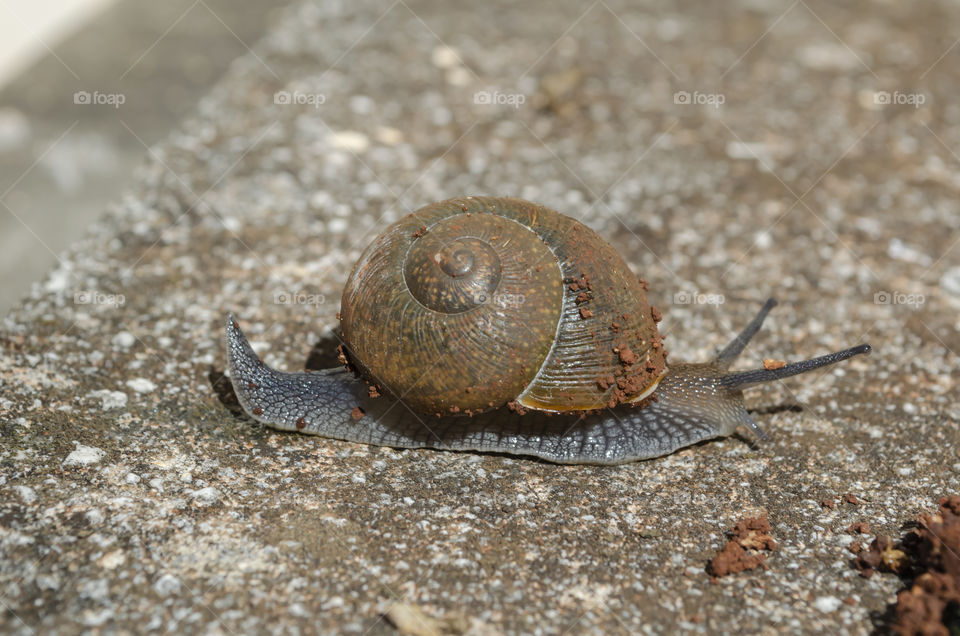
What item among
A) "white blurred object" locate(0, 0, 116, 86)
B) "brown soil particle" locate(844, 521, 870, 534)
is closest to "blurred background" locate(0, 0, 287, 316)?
"white blurred object" locate(0, 0, 116, 86)

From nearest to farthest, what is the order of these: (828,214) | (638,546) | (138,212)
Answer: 1. (638,546)
2. (138,212)
3. (828,214)

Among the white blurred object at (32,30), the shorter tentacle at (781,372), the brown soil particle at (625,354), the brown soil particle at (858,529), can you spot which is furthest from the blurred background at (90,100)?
the brown soil particle at (858,529)

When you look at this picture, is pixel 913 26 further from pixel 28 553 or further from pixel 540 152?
pixel 28 553

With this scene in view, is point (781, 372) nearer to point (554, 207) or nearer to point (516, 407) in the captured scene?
point (516, 407)

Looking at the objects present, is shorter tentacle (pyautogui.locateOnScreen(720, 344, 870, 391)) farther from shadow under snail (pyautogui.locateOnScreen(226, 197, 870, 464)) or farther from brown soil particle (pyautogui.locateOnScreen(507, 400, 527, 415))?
brown soil particle (pyautogui.locateOnScreen(507, 400, 527, 415))

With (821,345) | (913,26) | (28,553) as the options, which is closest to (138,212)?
(28,553)

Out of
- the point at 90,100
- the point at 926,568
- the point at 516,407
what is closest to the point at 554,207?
the point at 516,407
